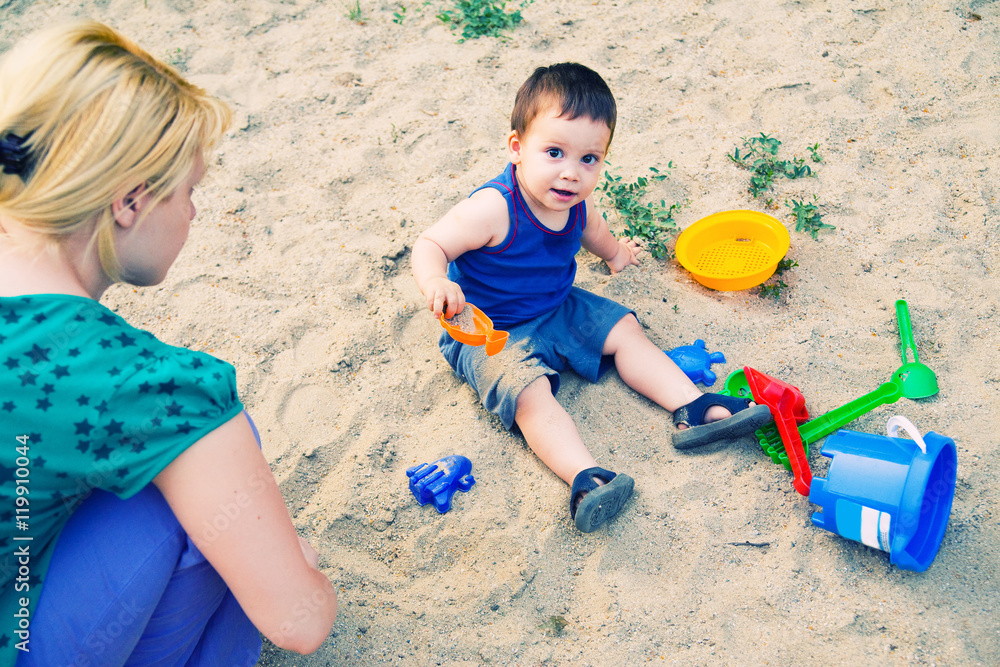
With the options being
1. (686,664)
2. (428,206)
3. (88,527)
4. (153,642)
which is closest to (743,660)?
(686,664)

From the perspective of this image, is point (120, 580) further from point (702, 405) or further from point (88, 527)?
point (702, 405)

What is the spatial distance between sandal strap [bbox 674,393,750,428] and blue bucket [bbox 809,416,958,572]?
302 mm

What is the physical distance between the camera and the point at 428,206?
254 cm

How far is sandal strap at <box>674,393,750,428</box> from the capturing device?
75.1 inches

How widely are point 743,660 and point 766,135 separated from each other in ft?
6.49

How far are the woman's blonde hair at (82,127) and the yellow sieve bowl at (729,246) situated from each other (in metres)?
1.68

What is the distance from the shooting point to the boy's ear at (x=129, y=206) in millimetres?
1078

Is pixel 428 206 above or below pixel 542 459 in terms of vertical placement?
above

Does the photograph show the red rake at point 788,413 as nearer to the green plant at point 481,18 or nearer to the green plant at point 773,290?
the green plant at point 773,290

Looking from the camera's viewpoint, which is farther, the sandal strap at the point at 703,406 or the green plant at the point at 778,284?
the green plant at the point at 778,284

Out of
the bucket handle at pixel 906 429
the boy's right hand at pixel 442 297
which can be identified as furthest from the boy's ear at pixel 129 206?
the bucket handle at pixel 906 429

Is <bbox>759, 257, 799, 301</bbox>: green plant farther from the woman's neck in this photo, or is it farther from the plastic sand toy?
the woman's neck

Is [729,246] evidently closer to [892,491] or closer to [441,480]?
[892,491]

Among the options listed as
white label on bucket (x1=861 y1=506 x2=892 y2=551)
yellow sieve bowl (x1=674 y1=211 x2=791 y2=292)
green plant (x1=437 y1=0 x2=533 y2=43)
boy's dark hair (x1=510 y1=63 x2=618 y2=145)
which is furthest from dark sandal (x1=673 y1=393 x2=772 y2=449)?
green plant (x1=437 y1=0 x2=533 y2=43)
